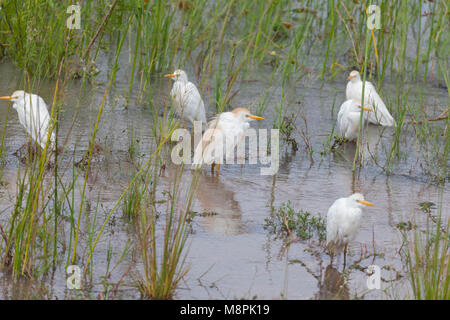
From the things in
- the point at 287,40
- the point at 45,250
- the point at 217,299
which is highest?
the point at 287,40

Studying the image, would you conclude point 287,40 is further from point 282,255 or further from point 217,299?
point 217,299

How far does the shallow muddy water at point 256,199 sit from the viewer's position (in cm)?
335

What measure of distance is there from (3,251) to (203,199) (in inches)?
63.9

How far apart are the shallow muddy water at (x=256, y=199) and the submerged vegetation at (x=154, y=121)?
4 centimetres

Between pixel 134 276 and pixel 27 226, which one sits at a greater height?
pixel 27 226

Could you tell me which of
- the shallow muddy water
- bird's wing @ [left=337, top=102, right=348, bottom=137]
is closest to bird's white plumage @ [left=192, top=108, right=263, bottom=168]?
the shallow muddy water

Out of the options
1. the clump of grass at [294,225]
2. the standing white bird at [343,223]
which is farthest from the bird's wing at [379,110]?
the standing white bird at [343,223]

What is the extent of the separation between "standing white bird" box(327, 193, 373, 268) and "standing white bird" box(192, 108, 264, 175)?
53.3 inches

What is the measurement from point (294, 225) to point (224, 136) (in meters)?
1.36

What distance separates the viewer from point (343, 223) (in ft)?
11.8

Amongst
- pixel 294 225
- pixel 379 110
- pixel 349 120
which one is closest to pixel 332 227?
pixel 294 225
